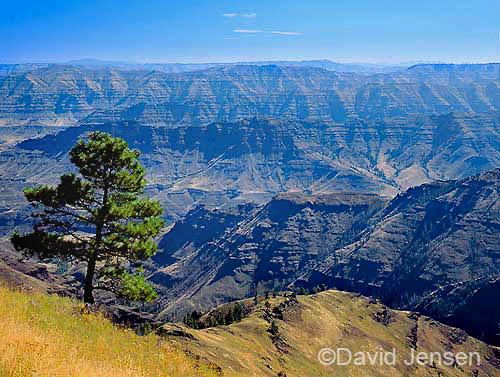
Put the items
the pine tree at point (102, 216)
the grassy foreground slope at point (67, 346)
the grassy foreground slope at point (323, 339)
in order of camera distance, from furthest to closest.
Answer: the grassy foreground slope at point (323, 339), the pine tree at point (102, 216), the grassy foreground slope at point (67, 346)

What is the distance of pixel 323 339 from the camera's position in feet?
339

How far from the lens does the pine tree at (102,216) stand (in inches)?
1296

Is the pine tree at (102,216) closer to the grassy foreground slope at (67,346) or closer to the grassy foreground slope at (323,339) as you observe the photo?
the grassy foreground slope at (67,346)

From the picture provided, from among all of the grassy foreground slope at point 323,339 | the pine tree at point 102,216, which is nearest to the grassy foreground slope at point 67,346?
the pine tree at point 102,216

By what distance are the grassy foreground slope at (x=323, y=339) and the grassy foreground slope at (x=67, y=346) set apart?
90.0ft

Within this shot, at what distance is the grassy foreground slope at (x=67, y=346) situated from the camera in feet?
50.1

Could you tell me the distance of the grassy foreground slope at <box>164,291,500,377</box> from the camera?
64.0 meters

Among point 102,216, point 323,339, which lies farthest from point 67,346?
point 323,339

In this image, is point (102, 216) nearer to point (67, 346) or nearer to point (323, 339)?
point (67, 346)

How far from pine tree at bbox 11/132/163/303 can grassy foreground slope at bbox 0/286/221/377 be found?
5.79m

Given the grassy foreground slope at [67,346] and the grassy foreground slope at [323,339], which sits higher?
the grassy foreground slope at [67,346]

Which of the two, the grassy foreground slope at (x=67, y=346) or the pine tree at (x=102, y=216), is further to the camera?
the pine tree at (x=102, y=216)

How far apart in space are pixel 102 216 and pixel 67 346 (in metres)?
15.5

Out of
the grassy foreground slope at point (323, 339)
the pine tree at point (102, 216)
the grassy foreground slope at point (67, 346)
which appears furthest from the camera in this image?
the grassy foreground slope at point (323, 339)
